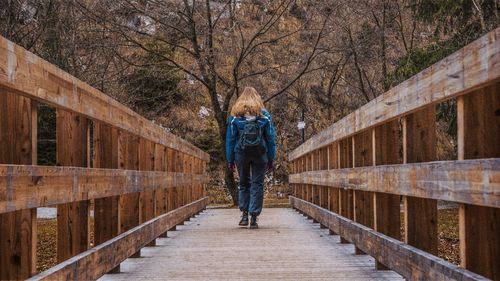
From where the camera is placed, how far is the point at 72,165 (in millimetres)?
3662

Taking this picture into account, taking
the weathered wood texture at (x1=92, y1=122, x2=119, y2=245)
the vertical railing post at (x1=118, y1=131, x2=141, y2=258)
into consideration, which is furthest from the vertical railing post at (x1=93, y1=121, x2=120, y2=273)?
the vertical railing post at (x1=118, y1=131, x2=141, y2=258)

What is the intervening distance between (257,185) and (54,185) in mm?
5705

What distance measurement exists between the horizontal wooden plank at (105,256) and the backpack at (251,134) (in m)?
1.78

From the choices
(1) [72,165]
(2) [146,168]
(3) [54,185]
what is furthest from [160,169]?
(3) [54,185]

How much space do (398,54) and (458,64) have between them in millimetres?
16393

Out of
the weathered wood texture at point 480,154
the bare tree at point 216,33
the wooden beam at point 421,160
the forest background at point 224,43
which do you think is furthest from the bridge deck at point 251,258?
the bare tree at point 216,33

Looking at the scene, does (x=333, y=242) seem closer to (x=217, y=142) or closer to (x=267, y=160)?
(x=267, y=160)

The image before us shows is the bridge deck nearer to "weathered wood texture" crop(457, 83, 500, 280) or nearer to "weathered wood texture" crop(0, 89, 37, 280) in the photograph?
"weathered wood texture" crop(457, 83, 500, 280)

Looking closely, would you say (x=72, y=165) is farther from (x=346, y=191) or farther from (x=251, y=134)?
(x=251, y=134)

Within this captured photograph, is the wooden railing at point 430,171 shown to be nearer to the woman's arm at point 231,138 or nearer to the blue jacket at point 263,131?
the blue jacket at point 263,131

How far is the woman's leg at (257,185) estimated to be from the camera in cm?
859

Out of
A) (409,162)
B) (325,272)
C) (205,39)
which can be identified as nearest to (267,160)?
(325,272)

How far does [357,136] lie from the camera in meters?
5.64

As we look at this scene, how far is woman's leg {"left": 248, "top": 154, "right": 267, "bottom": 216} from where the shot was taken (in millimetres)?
8586
